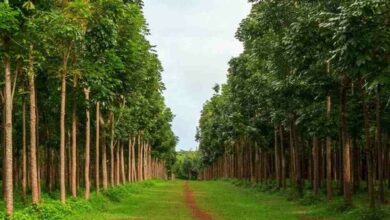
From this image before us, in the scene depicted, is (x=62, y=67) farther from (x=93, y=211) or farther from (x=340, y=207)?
(x=340, y=207)

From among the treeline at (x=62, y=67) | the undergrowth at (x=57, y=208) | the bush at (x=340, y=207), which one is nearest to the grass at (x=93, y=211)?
the undergrowth at (x=57, y=208)

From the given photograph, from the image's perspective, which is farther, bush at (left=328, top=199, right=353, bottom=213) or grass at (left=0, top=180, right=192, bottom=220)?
bush at (left=328, top=199, right=353, bottom=213)

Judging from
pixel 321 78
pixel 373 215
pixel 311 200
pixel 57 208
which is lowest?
pixel 311 200

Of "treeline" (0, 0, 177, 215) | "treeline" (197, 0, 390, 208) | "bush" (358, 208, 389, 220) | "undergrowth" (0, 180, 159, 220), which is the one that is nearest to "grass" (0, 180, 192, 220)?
"undergrowth" (0, 180, 159, 220)

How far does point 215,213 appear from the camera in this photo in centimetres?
2773

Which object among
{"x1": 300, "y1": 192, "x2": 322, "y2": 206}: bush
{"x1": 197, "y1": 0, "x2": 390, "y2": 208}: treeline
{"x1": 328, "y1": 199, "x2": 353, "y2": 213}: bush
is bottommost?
{"x1": 300, "y1": 192, "x2": 322, "y2": 206}: bush

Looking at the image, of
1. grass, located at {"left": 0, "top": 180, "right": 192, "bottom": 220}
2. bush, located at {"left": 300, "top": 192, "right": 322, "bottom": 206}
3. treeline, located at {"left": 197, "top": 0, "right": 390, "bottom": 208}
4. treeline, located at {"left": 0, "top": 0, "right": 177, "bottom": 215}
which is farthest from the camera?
bush, located at {"left": 300, "top": 192, "right": 322, "bottom": 206}

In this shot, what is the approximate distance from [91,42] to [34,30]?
5507 millimetres

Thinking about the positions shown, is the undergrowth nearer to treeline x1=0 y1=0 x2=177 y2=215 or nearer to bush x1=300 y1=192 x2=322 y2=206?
treeline x1=0 y1=0 x2=177 y2=215

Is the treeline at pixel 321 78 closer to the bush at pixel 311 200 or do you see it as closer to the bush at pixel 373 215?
the bush at pixel 311 200

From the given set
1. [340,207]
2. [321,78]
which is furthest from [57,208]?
[321,78]

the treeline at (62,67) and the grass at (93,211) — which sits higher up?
the treeline at (62,67)

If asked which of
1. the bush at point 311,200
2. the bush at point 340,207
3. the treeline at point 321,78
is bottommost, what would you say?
the bush at point 311,200

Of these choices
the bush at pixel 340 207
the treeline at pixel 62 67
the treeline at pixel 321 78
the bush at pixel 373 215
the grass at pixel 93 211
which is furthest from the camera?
the bush at pixel 340 207
